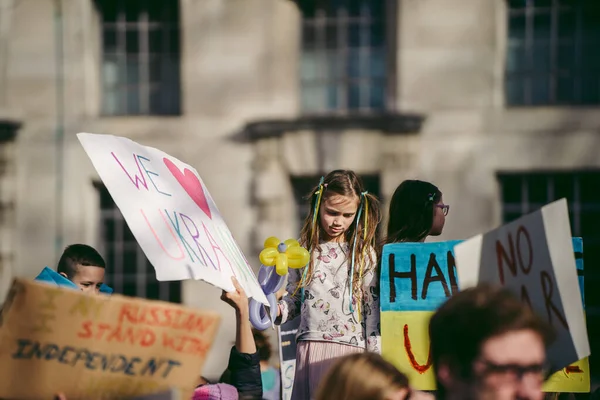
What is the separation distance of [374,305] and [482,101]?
7318 mm

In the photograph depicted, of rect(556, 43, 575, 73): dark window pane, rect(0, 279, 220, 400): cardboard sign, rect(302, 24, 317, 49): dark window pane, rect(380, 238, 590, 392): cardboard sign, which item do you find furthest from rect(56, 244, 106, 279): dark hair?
rect(556, 43, 575, 73): dark window pane

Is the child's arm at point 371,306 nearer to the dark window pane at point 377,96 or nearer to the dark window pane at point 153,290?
the dark window pane at point 377,96

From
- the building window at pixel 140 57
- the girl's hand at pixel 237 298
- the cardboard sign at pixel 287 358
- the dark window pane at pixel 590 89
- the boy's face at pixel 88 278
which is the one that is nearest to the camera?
the girl's hand at pixel 237 298

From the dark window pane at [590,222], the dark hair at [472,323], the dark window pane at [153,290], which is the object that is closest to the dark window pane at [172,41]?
the dark window pane at [153,290]

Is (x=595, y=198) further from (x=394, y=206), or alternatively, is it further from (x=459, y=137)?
(x=394, y=206)

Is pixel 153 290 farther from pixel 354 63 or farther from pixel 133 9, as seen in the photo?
pixel 354 63

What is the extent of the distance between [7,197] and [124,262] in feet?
4.93

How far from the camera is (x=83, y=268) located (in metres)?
5.04

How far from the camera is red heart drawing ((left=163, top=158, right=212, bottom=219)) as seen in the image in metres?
3.73

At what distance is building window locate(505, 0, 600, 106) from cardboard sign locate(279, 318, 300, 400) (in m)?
7.38

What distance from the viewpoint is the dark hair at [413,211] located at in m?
4.50

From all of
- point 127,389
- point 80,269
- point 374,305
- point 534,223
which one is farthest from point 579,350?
point 80,269

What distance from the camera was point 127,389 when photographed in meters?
2.80

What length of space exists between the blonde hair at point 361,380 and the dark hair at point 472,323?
576 millimetres
